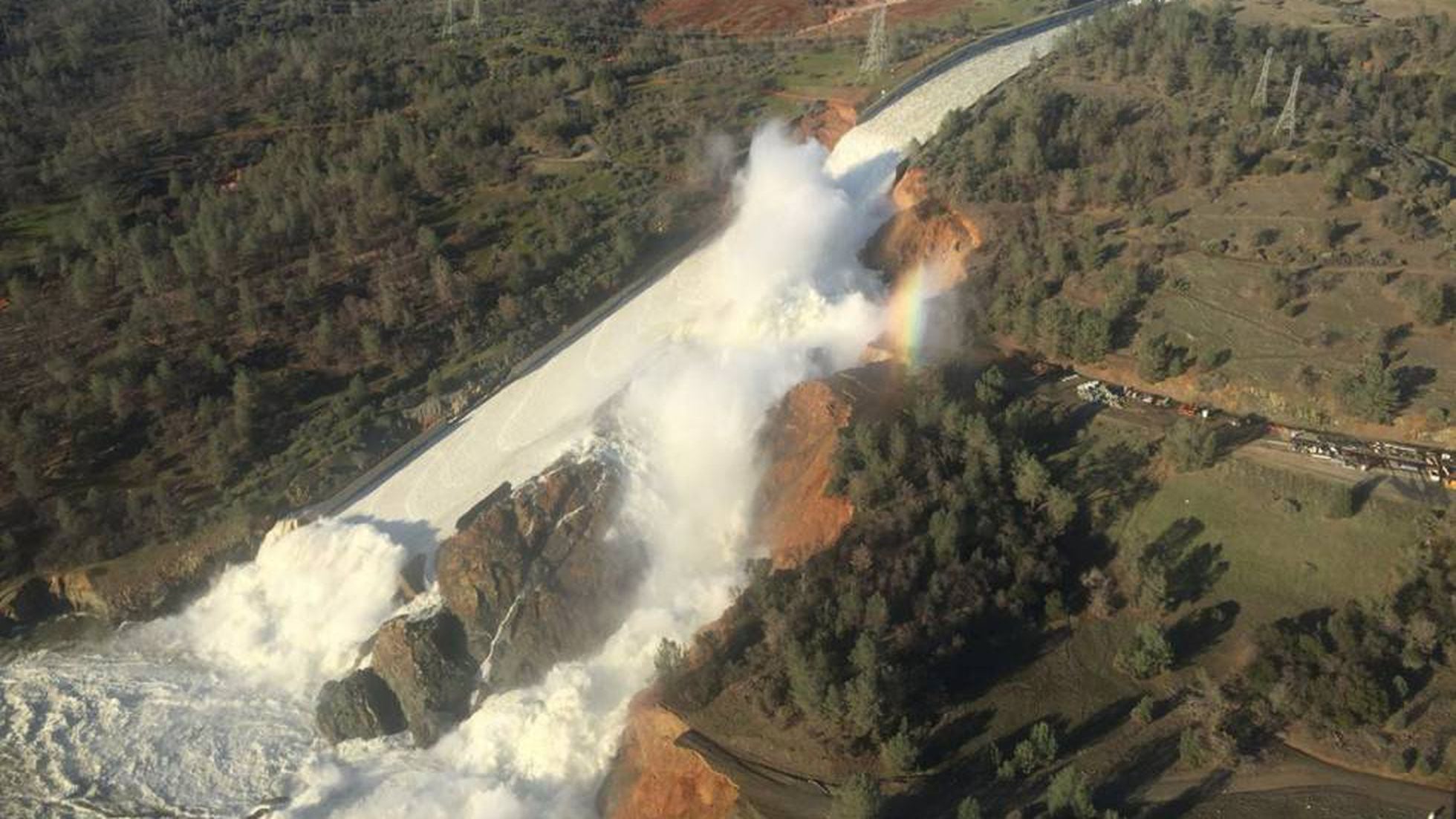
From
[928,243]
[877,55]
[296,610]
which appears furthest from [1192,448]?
[877,55]

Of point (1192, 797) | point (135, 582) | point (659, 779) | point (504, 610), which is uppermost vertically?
point (135, 582)

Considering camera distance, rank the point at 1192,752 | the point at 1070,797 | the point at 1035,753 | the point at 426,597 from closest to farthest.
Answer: the point at 1070,797, the point at 1192,752, the point at 1035,753, the point at 426,597

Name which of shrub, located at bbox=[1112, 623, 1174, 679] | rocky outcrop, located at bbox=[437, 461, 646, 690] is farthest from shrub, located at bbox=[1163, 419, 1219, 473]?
rocky outcrop, located at bbox=[437, 461, 646, 690]

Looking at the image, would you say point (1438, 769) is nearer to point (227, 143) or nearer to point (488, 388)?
point (488, 388)

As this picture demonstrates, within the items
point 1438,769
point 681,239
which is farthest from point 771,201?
point 1438,769

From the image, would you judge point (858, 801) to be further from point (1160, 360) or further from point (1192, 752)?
point (1160, 360)

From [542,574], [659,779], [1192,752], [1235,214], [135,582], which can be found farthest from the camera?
[1235,214]

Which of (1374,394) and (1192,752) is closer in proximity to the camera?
(1192,752)

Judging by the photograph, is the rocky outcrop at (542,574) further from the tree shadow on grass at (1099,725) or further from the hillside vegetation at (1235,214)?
the hillside vegetation at (1235,214)
